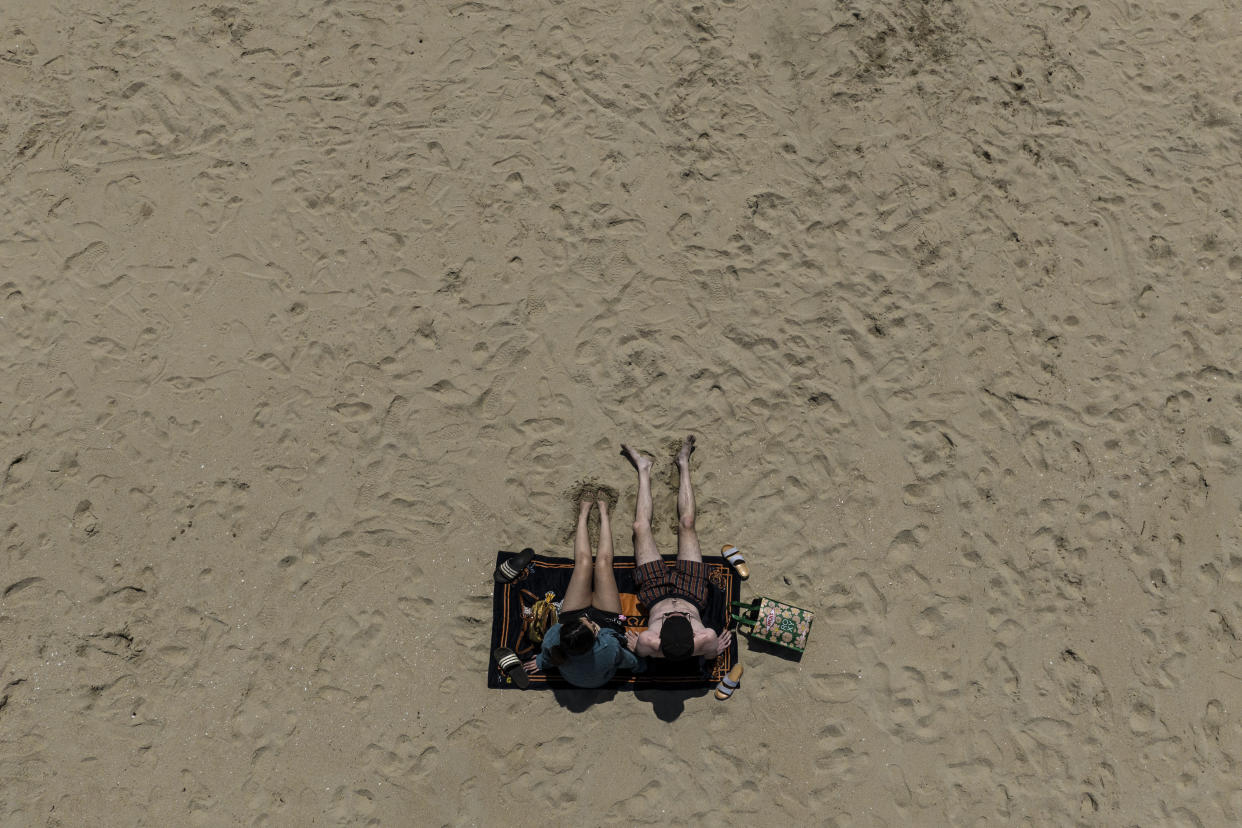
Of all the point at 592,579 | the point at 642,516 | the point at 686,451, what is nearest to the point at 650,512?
the point at 642,516

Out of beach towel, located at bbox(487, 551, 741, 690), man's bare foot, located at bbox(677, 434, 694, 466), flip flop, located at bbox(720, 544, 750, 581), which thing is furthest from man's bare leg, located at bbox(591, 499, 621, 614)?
flip flop, located at bbox(720, 544, 750, 581)

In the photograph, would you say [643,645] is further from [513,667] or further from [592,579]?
[513,667]

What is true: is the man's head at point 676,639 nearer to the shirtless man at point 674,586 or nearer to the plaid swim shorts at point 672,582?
the shirtless man at point 674,586

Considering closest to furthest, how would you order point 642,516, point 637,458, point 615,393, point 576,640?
point 576,640 < point 642,516 < point 637,458 < point 615,393

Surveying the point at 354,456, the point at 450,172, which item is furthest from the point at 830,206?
the point at 354,456

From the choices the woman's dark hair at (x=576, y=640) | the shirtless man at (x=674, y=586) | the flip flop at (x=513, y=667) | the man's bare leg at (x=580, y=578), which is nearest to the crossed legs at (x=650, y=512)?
the shirtless man at (x=674, y=586)

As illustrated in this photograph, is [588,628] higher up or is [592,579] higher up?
[588,628]

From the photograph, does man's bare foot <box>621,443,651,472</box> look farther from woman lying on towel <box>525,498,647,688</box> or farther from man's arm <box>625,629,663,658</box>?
man's arm <box>625,629,663,658</box>
